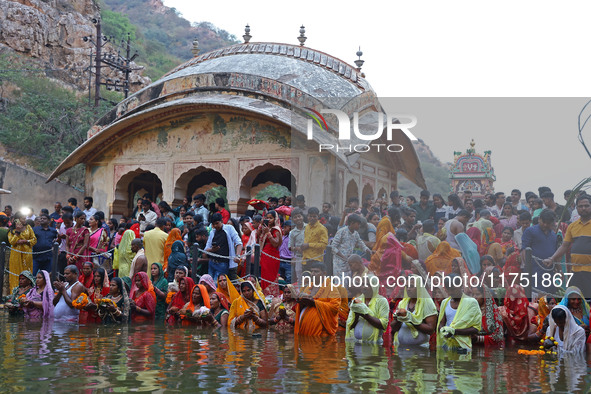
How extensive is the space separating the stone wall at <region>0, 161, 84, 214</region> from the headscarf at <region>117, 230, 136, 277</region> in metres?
9.77

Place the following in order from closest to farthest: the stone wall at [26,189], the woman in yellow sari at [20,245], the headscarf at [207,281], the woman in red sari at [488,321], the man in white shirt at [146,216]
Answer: the woman in red sari at [488,321]
the headscarf at [207,281]
the woman in yellow sari at [20,245]
the man in white shirt at [146,216]
the stone wall at [26,189]

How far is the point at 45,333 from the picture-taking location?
7.41 meters

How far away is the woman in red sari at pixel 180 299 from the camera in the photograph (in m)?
8.63

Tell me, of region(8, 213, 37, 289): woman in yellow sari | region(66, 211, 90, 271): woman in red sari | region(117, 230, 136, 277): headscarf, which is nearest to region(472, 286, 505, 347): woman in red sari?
region(117, 230, 136, 277): headscarf

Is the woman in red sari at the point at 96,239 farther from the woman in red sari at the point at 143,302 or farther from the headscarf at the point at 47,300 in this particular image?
the woman in red sari at the point at 143,302

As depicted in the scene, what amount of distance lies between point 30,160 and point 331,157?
19144mm

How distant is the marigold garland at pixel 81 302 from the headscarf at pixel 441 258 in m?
4.58

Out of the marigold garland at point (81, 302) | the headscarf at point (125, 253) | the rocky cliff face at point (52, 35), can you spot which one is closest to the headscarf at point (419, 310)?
the marigold garland at point (81, 302)

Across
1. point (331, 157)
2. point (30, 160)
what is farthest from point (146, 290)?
point (30, 160)

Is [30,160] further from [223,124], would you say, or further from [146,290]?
[146,290]

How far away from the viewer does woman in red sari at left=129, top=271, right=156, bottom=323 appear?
8.84 metres

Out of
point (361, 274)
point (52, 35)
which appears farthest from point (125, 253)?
point (52, 35)

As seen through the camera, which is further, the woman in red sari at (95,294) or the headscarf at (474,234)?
the woman in red sari at (95,294)

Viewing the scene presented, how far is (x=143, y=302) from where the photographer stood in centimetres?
888
